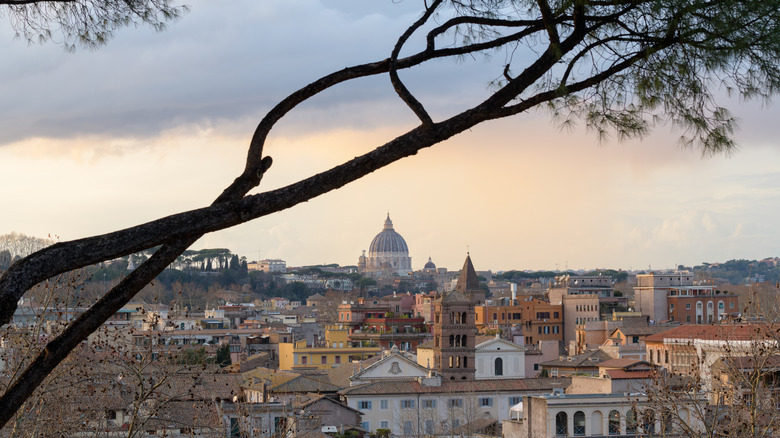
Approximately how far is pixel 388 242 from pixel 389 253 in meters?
1.78

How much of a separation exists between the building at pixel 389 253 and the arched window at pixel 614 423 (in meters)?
153

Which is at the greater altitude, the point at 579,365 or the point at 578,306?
the point at 578,306

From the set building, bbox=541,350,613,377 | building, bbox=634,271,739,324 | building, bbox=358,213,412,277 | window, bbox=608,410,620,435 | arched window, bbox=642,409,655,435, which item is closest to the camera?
arched window, bbox=642,409,655,435

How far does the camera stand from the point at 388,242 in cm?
17975

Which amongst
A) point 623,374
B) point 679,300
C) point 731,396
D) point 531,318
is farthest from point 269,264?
point 731,396

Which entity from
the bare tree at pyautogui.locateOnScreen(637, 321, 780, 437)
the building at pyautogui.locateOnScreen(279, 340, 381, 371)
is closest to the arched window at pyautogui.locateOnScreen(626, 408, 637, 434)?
the bare tree at pyautogui.locateOnScreen(637, 321, 780, 437)

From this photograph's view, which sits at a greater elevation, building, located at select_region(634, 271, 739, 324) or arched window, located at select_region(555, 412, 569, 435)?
building, located at select_region(634, 271, 739, 324)

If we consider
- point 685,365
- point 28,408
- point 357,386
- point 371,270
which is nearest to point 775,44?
point 28,408

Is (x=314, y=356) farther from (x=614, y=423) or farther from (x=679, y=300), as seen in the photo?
(x=679, y=300)

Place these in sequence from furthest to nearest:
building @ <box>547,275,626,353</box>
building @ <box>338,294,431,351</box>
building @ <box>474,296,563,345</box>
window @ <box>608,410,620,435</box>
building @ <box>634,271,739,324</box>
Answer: building @ <box>474,296,563,345</box> → building @ <box>547,275,626,353</box> → building @ <box>634,271,739,324</box> → building @ <box>338,294,431,351</box> → window @ <box>608,410,620,435</box>

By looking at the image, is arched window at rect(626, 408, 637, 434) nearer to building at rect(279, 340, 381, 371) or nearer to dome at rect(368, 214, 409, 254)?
building at rect(279, 340, 381, 371)

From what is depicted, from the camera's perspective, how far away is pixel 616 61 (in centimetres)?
521

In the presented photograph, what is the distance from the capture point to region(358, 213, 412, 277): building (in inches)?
7018

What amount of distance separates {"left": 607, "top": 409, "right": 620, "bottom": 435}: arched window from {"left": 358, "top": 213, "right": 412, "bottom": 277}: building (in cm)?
15256
